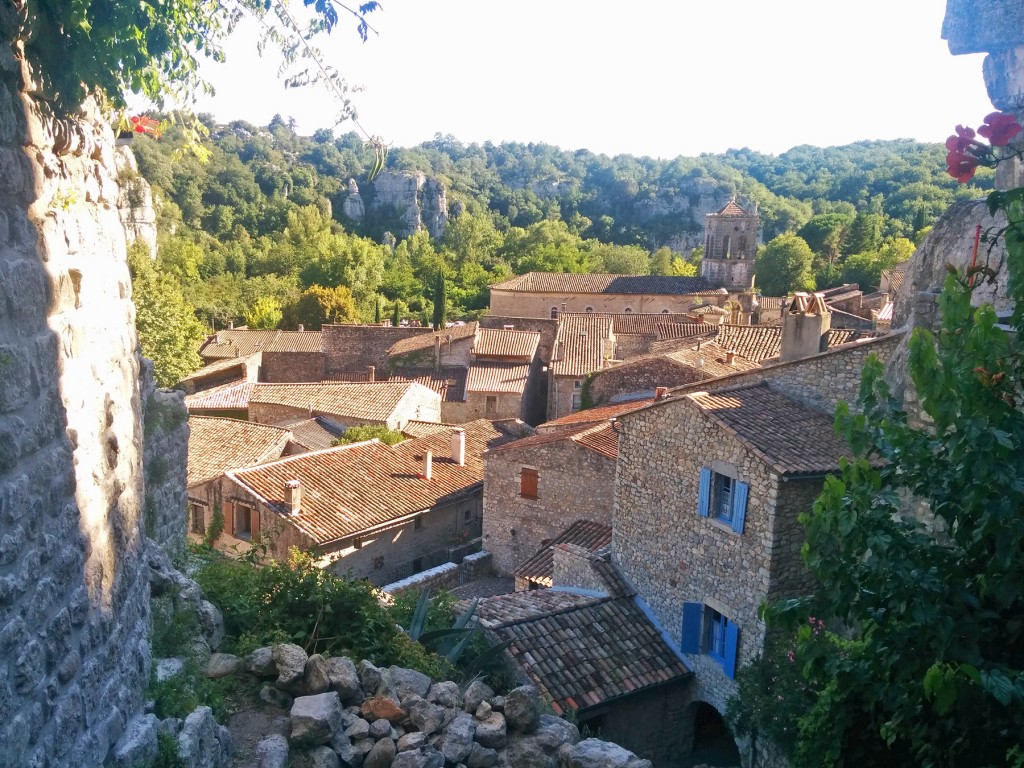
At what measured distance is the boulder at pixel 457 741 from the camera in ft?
18.0

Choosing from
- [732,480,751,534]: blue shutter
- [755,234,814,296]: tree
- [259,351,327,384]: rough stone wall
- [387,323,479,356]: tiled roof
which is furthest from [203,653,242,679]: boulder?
[755,234,814,296]: tree

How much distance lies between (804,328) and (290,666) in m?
11.5

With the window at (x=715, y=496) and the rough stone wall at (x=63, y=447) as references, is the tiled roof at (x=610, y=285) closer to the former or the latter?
the window at (x=715, y=496)

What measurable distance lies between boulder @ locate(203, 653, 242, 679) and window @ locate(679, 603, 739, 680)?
829 cm

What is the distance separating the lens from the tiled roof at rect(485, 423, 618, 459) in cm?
1788

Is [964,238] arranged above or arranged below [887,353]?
above

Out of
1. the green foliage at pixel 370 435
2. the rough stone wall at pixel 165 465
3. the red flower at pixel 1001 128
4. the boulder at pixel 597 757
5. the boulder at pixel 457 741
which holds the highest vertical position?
the red flower at pixel 1001 128

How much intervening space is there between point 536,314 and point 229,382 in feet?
75.0

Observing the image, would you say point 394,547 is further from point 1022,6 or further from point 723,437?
point 1022,6

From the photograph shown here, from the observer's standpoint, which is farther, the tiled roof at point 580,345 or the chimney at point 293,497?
the tiled roof at point 580,345

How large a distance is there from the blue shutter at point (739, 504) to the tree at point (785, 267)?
61.4m

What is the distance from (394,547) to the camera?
65.0 feet

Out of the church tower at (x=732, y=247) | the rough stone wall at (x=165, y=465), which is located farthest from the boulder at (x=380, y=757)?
the church tower at (x=732, y=247)

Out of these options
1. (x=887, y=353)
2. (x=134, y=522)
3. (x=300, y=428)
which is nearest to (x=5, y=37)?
(x=134, y=522)
